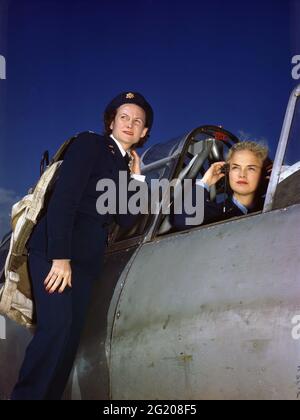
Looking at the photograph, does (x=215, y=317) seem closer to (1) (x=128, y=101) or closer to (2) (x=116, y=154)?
(2) (x=116, y=154)

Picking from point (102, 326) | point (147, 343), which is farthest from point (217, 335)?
point (102, 326)

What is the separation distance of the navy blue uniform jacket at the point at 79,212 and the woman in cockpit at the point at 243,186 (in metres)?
0.56

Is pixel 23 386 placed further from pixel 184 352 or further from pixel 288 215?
pixel 288 215

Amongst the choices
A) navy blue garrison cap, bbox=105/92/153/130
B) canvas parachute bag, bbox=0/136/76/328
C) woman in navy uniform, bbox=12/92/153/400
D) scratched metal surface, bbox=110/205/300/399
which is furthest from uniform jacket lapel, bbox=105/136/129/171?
scratched metal surface, bbox=110/205/300/399

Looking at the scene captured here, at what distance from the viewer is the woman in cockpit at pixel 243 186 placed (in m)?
3.31

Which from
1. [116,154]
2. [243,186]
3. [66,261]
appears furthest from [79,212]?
[243,186]

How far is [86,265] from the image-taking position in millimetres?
2963

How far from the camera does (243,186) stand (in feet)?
10.9

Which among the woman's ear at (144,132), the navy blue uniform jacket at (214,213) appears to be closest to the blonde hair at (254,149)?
the navy blue uniform jacket at (214,213)

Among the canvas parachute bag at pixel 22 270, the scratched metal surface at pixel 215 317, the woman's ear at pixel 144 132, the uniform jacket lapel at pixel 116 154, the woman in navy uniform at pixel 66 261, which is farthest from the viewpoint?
the woman's ear at pixel 144 132

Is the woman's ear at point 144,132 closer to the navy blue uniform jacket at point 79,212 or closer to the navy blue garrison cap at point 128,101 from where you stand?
the navy blue garrison cap at point 128,101

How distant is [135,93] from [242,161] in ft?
2.75

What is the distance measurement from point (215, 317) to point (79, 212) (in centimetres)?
111

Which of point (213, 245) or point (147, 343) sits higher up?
point (213, 245)
